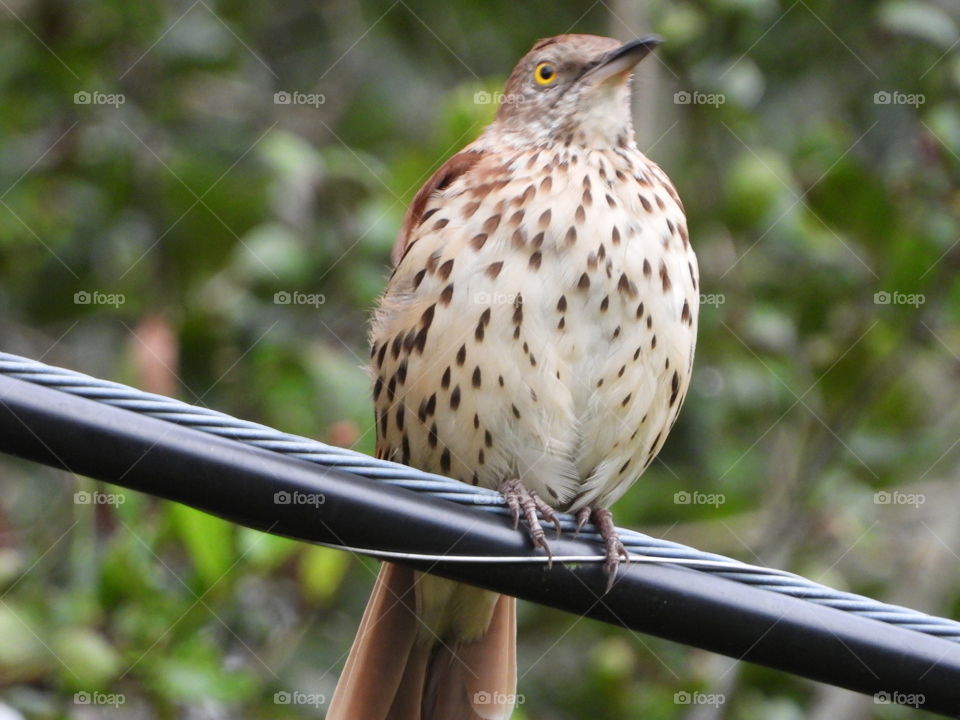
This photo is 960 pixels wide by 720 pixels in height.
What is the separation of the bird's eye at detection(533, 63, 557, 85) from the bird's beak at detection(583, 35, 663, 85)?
0.12 m

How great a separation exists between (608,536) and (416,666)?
0.89m

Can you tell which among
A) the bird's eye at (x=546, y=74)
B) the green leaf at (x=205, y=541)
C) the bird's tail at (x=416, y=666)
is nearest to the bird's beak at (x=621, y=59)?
the bird's eye at (x=546, y=74)

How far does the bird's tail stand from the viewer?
389cm

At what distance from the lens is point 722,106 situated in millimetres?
5473

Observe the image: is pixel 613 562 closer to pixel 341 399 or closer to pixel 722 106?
pixel 341 399

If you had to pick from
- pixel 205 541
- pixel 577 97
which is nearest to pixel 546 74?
pixel 577 97

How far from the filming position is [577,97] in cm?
419

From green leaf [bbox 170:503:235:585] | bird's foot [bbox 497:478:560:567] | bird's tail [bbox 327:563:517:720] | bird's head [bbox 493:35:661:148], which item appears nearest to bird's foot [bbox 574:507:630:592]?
bird's foot [bbox 497:478:560:567]

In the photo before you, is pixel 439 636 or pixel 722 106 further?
pixel 722 106

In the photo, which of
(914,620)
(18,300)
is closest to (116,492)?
(18,300)

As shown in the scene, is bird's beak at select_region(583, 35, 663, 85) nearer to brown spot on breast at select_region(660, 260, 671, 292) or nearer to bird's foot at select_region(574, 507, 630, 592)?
brown spot on breast at select_region(660, 260, 671, 292)

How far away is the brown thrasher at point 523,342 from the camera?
3736 millimetres

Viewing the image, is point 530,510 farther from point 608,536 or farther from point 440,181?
point 440,181

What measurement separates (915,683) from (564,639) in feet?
10.5
